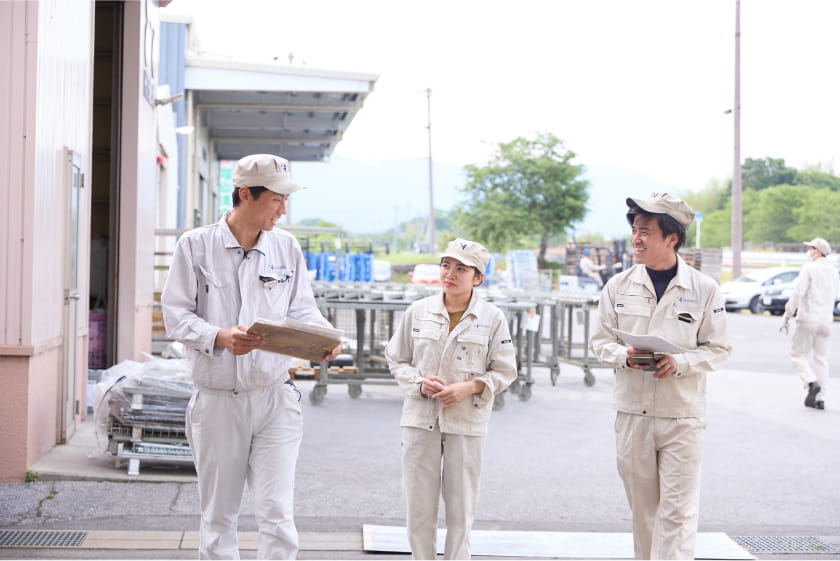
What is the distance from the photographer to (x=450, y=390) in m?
4.72

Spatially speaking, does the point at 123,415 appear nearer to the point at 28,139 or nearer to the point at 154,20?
the point at 28,139

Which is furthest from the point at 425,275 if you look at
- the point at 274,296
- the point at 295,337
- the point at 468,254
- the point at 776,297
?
the point at 295,337

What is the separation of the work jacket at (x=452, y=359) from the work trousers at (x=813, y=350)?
26.9ft

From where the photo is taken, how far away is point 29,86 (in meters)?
7.07

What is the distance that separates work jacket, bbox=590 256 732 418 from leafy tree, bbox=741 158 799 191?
119 metres

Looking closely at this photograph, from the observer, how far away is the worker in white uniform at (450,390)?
4773 millimetres

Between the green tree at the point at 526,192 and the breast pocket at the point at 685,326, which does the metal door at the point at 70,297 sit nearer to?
the breast pocket at the point at 685,326

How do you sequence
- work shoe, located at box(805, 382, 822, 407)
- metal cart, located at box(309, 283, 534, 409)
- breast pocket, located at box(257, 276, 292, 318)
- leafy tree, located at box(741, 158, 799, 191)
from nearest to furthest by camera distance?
breast pocket, located at box(257, 276, 292, 318), metal cart, located at box(309, 283, 534, 409), work shoe, located at box(805, 382, 822, 407), leafy tree, located at box(741, 158, 799, 191)

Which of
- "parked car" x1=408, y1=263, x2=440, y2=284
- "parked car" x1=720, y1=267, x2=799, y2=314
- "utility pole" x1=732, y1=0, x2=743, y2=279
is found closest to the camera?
"parked car" x1=720, y1=267, x2=799, y2=314

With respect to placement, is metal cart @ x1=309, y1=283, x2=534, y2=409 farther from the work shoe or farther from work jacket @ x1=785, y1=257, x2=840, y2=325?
the work shoe

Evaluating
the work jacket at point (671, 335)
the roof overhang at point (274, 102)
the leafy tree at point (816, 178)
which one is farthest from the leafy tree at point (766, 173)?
the work jacket at point (671, 335)

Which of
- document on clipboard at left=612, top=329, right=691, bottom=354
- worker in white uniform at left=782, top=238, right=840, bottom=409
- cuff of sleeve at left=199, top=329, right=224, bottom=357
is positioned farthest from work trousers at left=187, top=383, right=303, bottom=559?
worker in white uniform at left=782, top=238, right=840, bottom=409

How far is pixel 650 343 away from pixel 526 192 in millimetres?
58539

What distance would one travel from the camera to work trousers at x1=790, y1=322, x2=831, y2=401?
1203 cm
